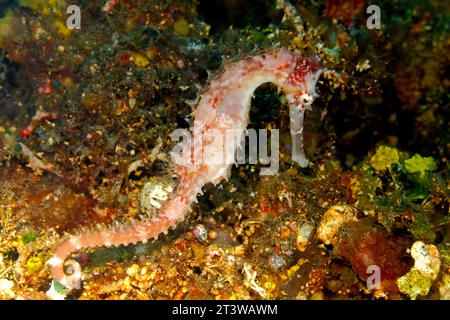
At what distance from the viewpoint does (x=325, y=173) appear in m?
3.95

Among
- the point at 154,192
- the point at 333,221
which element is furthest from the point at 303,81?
the point at 154,192

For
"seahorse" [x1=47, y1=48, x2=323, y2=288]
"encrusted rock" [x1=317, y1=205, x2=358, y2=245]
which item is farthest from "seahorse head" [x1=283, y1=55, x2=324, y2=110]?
"encrusted rock" [x1=317, y1=205, x2=358, y2=245]

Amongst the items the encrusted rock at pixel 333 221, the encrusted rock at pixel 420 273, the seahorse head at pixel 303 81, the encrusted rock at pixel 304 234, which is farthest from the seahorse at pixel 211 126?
the encrusted rock at pixel 420 273

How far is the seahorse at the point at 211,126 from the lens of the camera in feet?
11.6

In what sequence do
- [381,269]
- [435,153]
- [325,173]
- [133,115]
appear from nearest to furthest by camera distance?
1. [381,269]
2. [325,173]
3. [133,115]
4. [435,153]

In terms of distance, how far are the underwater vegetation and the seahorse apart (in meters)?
0.07

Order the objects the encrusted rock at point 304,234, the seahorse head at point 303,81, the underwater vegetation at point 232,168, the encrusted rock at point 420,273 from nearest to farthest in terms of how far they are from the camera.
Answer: the encrusted rock at point 420,273 < the underwater vegetation at point 232,168 < the encrusted rock at point 304,234 < the seahorse head at point 303,81

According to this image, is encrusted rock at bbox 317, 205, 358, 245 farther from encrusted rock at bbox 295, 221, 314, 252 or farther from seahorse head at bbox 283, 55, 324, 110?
seahorse head at bbox 283, 55, 324, 110

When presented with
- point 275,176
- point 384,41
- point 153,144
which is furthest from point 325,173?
point 384,41

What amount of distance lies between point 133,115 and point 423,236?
315 centimetres

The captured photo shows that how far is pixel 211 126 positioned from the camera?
3.75 meters

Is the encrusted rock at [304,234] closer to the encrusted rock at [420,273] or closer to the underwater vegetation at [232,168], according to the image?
the underwater vegetation at [232,168]

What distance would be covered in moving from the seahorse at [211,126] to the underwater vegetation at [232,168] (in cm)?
7
